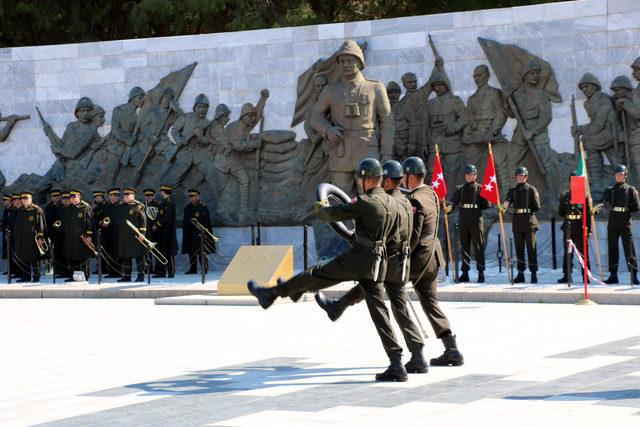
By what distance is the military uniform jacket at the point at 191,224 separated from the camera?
23.9 m

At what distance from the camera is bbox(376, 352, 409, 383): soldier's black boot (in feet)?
31.6

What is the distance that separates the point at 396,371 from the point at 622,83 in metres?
12.6

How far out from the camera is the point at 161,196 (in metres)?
24.9

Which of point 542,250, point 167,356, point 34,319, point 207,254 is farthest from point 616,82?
point 167,356

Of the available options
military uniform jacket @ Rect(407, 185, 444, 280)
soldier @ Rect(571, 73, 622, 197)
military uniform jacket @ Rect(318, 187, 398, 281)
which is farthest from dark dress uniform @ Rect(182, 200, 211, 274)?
military uniform jacket @ Rect(318, 187, 398, 281)

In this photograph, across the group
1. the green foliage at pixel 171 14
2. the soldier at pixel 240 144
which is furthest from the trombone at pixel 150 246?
the green foliage at pixel 171 14

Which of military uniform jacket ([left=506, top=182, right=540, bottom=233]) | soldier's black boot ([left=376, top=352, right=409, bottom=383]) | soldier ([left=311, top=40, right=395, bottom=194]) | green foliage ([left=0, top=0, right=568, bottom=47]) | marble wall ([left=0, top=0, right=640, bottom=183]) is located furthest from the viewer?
green foliage ([left=0, top=0, right=568, bottom=47])

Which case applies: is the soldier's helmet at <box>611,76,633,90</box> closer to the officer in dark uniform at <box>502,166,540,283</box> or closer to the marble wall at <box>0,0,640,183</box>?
the marble wall at <box>0,0,640,183</box>

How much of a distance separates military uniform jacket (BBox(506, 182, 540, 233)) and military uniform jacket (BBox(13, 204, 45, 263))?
894 cm

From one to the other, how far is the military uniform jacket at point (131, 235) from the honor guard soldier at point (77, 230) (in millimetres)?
781

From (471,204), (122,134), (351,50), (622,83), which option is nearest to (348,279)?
(471,204)

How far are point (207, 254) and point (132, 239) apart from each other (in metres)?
1.89

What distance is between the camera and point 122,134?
25375mm

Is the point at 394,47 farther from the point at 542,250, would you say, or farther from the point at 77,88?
the point at 77,88
